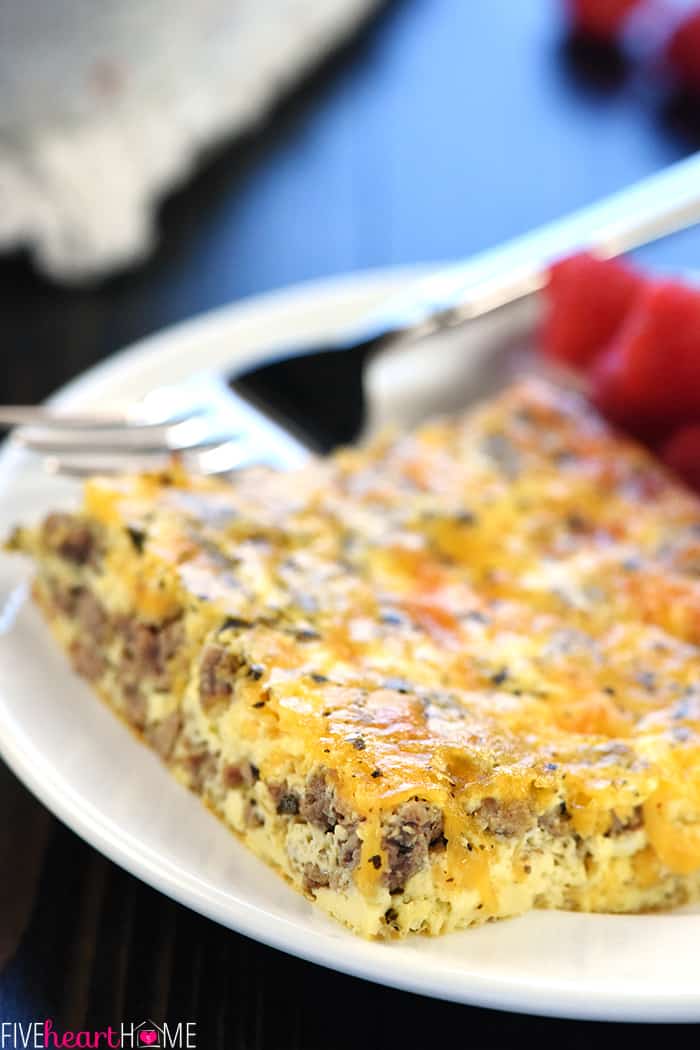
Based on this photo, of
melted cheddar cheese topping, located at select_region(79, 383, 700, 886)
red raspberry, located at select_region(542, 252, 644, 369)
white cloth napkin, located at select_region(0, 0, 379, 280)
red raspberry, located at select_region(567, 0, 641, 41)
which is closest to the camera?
melted cheddar cheese topping, located at select_region(79, 383, 700, 886)

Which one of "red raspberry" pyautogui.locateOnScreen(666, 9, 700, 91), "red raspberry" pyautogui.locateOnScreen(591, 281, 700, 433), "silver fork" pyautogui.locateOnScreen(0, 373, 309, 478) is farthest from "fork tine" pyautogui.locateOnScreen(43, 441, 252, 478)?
"red raspberry" pyautogui.locateOnScreen(666, 9, 700, 91)

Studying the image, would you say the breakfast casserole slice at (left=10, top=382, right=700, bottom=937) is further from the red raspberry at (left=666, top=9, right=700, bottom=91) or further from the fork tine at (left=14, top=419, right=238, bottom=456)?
the red raspberry at (left=666, top=9, right=700, bottom=91)

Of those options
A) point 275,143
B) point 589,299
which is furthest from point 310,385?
point 275,143

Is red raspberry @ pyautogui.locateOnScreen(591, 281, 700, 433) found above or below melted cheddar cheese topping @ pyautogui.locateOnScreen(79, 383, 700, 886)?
above

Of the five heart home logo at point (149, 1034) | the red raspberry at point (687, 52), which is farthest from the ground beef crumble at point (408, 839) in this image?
the red raspberry at point (687, 52)

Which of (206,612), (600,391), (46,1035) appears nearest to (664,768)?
(206,612)

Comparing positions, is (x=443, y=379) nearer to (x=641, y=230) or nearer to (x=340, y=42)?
(x=641, y=230)

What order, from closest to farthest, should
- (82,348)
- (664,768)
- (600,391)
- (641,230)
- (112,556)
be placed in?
1. (664,768)
2. (112,556)
3. (600,391)
4. (641,230)
5. (82,348)
